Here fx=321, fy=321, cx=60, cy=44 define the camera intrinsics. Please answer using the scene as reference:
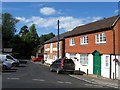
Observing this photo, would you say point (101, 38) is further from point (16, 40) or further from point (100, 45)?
point (16, 40)

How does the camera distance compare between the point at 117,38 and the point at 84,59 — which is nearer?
the point at 117,38

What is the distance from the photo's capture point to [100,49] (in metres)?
32.1

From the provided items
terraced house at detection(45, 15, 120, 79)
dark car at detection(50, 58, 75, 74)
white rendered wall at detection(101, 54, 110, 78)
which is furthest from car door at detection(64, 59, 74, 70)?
white rendered wall at detection(101, 54, 110, 78)

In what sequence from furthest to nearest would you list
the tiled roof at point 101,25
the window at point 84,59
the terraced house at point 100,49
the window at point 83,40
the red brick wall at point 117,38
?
the window at point 83,40, the window at point 84,59, the tiled roof at point 101,25, the terraced house at point 100,49, the red brick wall at point 117,38

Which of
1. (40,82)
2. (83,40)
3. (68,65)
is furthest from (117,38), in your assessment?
(83,40)

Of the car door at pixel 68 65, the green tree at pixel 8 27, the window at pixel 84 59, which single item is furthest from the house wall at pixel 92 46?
the green tree at pixel 8 27

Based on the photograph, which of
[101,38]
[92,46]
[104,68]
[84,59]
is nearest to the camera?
[104,68]

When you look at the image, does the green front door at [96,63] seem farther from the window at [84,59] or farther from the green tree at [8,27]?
the green tree at [8,27]

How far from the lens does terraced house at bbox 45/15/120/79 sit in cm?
2869

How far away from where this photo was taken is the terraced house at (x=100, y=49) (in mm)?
28688

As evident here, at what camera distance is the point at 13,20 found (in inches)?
4887

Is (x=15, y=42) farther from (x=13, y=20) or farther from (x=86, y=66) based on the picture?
(x=86, y=66)

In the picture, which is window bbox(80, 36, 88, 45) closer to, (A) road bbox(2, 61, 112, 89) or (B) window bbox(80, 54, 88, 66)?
(B) window bbox(80, 54, 88, 66)

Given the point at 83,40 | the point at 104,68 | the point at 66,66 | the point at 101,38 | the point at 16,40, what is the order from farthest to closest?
the point at 16,40 → the point at 83,40 → the point at 66,66 → the point at 101,38 → the point at 104,68
